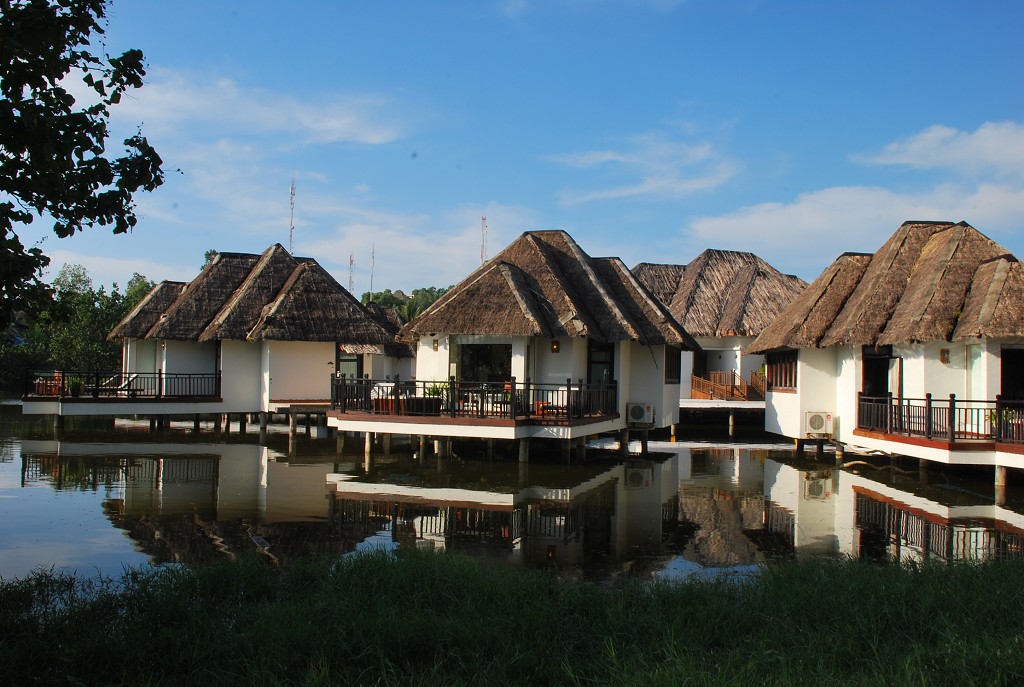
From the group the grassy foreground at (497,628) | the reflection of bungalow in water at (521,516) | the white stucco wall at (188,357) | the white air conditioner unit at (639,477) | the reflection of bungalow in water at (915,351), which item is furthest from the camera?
the white stucco wall at (188,357)

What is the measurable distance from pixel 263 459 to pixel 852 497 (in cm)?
1387

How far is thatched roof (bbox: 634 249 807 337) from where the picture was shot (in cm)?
3744

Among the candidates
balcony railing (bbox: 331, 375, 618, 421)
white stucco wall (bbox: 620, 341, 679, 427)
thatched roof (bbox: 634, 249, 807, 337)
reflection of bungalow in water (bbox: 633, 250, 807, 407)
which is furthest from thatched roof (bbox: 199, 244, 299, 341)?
thatched roof (bbox: 634, 249, 807, 337)

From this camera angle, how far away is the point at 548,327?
21.4 m

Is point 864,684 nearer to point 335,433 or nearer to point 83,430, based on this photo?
point 335,433

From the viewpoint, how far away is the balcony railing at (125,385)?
26.4 meters

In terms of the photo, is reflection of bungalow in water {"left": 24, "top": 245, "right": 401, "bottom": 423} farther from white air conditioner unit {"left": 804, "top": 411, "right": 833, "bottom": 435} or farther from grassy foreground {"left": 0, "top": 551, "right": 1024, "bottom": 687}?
grassy foreground {"left": 0, "top": 551, "right": 1024, "bottom": 687}

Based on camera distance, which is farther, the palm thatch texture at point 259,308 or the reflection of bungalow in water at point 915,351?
the palm thatch texture at point 259,308

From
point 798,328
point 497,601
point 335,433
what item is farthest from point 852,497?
point 335,433

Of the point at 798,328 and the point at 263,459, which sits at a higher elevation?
the point at 798,328

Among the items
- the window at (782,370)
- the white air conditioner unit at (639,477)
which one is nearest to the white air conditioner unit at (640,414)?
the white air conditioner unit at (639,477)

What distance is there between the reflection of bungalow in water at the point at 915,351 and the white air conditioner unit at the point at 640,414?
4010mm

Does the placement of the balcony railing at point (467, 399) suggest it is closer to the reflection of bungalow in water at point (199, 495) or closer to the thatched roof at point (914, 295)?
the reflection of bungalow in water at point (199, 495)

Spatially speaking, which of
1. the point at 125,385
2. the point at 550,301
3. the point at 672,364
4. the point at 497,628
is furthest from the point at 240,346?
the point at 497,628
